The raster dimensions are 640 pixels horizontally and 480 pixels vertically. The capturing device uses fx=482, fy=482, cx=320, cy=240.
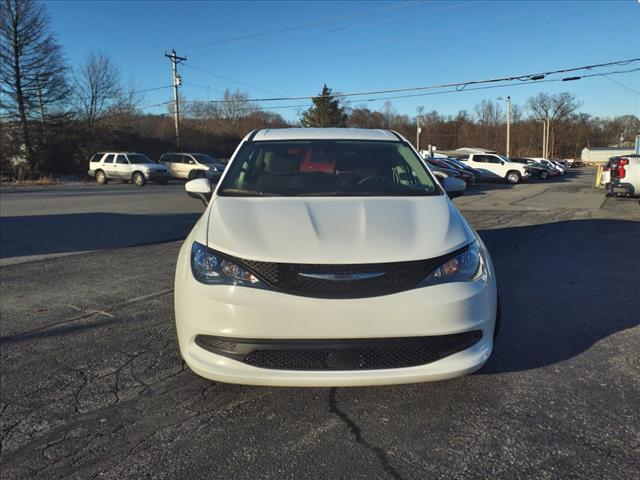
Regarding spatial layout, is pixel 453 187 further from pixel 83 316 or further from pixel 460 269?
pixel 83 316

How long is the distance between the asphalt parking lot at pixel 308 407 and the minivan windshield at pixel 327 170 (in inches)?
54.5

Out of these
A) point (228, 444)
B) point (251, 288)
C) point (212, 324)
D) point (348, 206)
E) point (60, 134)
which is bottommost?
point (228, 444)

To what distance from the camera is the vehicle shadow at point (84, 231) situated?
811 centimetres

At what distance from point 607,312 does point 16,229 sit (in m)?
10.6

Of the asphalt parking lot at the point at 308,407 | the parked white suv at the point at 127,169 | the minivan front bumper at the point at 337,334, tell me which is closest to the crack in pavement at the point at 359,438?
the asphalt parking lot at the point at 308,407

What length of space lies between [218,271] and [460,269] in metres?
1.34

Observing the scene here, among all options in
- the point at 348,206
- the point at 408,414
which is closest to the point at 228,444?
the point at 408,414

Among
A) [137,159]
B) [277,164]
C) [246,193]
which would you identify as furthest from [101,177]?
[246,193]

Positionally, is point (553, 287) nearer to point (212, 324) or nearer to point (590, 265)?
point (590, 265)

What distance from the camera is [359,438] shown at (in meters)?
2.52

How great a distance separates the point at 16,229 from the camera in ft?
32.9

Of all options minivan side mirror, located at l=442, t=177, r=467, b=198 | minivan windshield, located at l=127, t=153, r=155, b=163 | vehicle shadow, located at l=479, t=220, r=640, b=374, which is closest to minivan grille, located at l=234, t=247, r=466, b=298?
vehicle shadow, located at l=479, t=220, r=640, b=374

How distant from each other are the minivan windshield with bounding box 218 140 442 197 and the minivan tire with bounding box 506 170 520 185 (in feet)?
89.2

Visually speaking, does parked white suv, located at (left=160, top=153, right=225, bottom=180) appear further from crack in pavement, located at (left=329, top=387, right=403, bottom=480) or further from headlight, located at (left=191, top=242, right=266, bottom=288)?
crack in pavement, located at (left=329, top=387, right=403, bottom=480)
